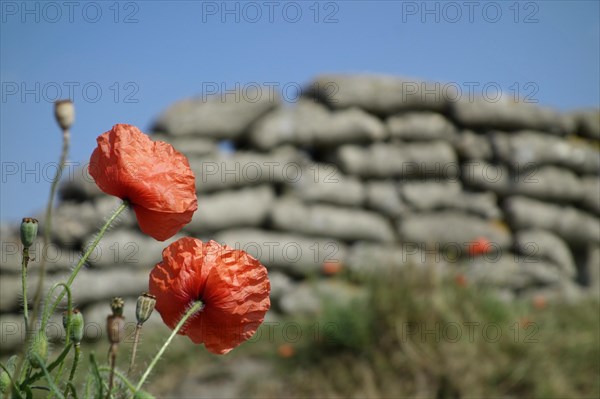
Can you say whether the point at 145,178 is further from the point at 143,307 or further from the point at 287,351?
the point at 287,351

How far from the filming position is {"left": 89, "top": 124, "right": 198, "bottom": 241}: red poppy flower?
913mm

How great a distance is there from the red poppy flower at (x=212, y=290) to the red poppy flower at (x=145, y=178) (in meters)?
0.04

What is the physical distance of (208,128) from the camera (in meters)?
6.77

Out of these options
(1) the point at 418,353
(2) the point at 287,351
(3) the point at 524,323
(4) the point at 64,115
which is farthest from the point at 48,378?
(3) the point at 524,323

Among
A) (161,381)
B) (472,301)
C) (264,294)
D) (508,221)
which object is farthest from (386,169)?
(264,294)

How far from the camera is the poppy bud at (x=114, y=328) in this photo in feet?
2.03

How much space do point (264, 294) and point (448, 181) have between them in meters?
6.50

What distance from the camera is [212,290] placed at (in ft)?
3.00

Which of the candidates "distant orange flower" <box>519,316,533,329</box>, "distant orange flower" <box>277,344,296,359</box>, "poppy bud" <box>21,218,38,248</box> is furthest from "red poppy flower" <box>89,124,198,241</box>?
"distant orange flower" <box>519,316,533,329</box>

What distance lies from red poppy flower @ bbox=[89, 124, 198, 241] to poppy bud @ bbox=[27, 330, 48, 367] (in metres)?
0.22

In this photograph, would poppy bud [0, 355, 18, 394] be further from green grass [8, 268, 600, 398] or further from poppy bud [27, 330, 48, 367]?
green grass [8, 268, 600, 398]

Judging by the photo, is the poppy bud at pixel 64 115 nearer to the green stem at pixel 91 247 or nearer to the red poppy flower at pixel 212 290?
the green stem at pixel 91 247

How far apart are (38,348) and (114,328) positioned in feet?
0.61

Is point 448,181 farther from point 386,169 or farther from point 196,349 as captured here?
point 196,349
